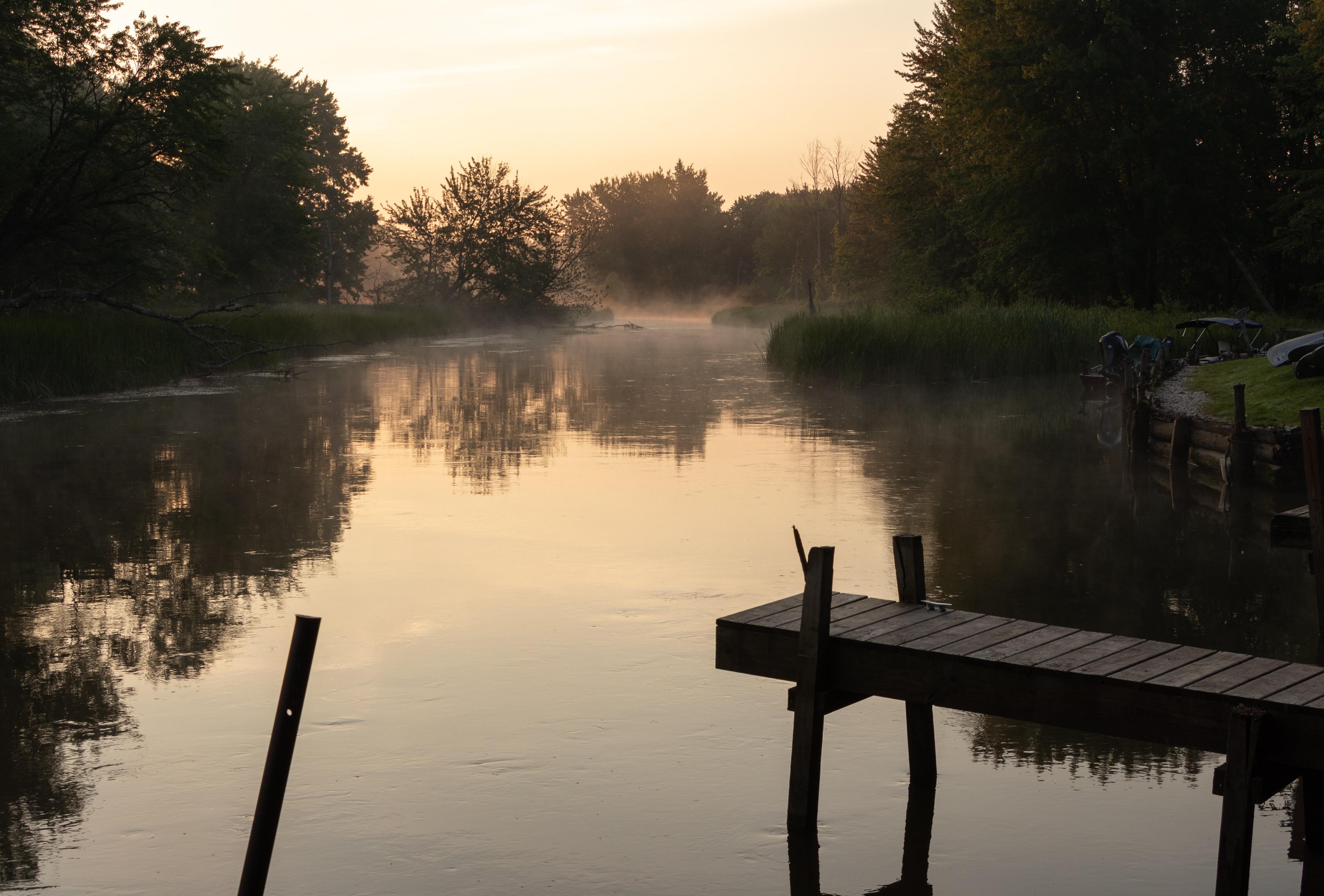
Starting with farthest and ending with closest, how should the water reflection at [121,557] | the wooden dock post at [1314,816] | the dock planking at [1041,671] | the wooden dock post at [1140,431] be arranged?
the wooden dock post at [1140,431] → the water reflection at [121,557] → the wooden dock post at [1314,816] → the dock planking at [1041,671]

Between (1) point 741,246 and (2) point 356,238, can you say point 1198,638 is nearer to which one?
(2) point 356,238

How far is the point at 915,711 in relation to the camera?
6.05 metres

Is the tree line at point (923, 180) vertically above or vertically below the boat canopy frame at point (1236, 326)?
above

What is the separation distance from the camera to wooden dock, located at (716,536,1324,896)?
456 cm

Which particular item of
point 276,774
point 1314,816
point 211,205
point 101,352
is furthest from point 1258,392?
point 211,205

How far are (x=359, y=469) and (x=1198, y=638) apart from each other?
11043 mm

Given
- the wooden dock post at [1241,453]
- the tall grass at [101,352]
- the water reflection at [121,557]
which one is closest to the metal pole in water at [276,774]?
the water reflection at [121,557]

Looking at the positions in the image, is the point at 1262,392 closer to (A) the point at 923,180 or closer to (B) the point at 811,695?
(B) the point at 811,695

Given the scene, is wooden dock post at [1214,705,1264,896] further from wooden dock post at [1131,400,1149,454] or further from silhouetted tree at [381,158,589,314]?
silhouetted tree at [381,158,589,314]

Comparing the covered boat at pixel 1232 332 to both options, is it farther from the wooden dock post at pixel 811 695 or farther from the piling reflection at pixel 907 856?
the wooden dock post at pixel 811 695

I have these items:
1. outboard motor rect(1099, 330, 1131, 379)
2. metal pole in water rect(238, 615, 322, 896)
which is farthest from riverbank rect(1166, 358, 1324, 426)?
metal pole in water rect(238, 615, 322, 896)

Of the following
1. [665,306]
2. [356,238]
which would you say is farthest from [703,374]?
[665,306]

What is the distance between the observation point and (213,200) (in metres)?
50.2

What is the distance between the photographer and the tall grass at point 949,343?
1231 inches
